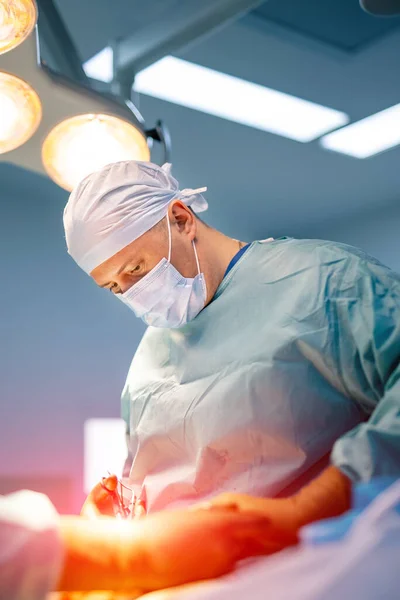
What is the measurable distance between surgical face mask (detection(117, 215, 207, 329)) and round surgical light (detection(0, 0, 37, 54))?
20.8 inches

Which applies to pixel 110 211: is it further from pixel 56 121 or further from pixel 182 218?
pixel 56 121

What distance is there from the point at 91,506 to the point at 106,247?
59cm

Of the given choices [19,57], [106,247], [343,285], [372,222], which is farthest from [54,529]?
[372,222]

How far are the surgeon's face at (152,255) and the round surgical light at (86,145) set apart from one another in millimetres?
266

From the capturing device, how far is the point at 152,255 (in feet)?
5.47

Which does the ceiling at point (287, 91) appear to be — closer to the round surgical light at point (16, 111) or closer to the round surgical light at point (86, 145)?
the round surgical light at point (86, 145)

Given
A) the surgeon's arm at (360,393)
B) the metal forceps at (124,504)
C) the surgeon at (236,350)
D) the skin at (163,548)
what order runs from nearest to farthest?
the skin at (163,548) < the surgeon's arm at (360,393) < the surgeon at (236,350) < the metal forceps at (124,504)

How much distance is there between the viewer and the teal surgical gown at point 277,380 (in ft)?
4.35

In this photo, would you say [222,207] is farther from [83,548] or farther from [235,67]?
[83,548]

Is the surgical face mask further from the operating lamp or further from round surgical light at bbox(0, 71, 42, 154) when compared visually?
round surgical light at bbox(0, 71, 42, 154)

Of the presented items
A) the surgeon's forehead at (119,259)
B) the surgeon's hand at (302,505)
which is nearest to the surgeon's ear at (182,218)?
the surgeon's forehead at (119,259)

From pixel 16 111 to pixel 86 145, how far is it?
0.66 ft

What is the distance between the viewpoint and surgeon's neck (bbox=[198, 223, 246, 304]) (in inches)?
67.6

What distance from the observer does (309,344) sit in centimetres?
136
